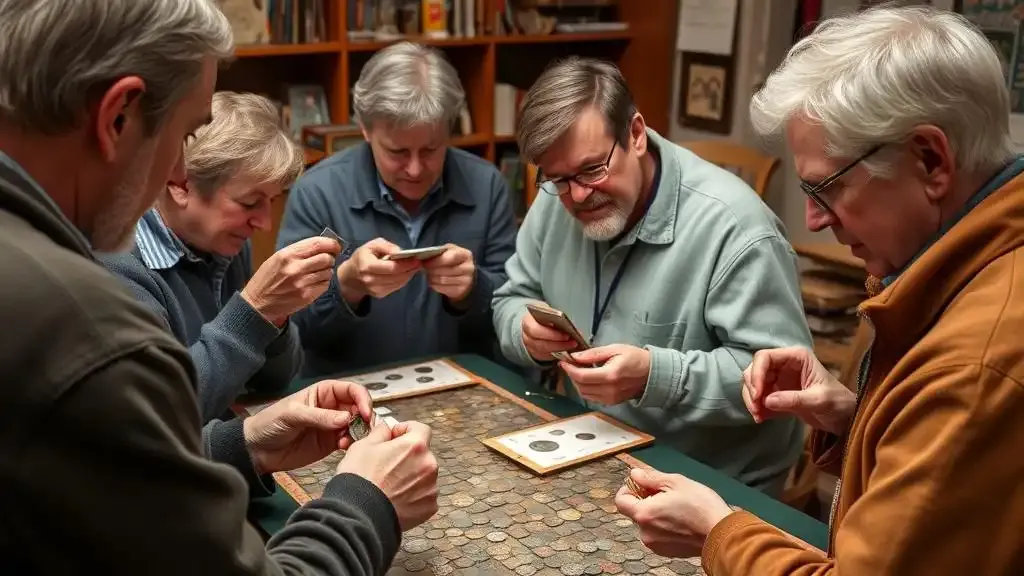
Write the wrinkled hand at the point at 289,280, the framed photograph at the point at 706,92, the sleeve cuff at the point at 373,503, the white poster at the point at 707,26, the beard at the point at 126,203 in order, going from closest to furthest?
the beard at the point at 126,203 → the sleeve cuff at the point at 373,503 → the wrinkled hand at the point at 289,280 → the white poster at the point at 707,26 → the framed photograph at the point at 706,92

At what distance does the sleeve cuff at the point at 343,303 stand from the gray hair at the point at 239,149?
0.46 m

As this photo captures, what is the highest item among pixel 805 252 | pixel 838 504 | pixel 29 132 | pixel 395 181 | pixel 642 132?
pixel 29 132

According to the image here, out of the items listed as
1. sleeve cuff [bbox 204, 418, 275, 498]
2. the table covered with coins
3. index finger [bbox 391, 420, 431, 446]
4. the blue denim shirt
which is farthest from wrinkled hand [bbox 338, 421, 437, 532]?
the blue denim shirt

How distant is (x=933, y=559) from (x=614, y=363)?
0.98 meters

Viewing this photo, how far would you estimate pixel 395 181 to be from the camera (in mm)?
2742

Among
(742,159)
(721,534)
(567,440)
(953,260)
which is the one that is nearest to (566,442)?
(567,440)

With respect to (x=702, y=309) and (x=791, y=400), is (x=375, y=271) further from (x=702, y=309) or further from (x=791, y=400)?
(x=791, y=400)

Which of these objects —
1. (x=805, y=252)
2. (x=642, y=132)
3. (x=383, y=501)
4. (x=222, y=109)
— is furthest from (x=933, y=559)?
(x=805, y=252)

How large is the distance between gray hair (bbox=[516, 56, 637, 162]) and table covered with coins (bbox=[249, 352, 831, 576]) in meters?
0.67

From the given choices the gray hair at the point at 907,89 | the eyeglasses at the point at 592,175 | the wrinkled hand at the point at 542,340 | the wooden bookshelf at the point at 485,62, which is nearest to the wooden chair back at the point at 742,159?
the wooden bookshelf at the point at 485,62

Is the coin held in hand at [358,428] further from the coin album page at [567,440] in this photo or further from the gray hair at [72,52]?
the gray hair at [72,52]

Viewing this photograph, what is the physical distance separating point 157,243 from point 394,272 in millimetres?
641

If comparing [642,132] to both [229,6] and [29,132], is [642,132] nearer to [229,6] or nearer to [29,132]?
[29,132]

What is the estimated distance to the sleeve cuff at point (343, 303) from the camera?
8.49 ft
